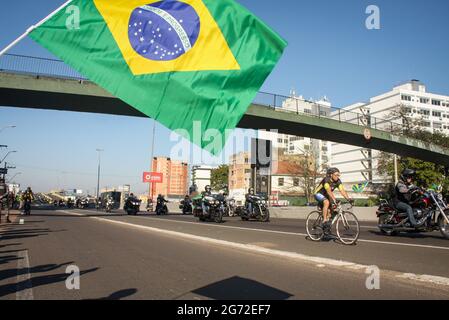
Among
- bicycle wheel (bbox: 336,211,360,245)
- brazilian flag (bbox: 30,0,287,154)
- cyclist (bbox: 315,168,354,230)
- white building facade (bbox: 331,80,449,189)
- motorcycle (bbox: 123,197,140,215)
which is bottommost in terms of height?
motorcycle (bbox: 123,197,140,215)

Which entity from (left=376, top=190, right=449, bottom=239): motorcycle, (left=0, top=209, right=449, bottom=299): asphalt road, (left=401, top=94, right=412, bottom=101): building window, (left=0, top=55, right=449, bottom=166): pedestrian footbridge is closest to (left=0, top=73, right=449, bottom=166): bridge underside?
(left=0, top=55, right=449, bottom=166): pedestrian footbridge

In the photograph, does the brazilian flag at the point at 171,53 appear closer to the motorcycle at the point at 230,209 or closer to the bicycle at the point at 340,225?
the bicycle at the point at 340,225

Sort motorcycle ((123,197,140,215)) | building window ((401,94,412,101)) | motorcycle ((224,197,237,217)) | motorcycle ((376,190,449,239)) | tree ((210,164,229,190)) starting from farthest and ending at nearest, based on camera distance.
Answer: tree ((210,164,229,190)) < building window ((401,94,412,101)) < motorcycle ((123,197,140,215)) < motorcycle ((224,197,237,217)) < motorcycle ((376,190,449,239))

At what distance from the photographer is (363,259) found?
634cm

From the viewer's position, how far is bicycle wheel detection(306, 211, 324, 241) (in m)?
9.23

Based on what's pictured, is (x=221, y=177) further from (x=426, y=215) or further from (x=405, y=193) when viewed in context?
(x=426, y=215)

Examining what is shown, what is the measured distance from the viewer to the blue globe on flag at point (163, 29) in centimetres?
499

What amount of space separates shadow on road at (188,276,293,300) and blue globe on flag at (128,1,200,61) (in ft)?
9.90

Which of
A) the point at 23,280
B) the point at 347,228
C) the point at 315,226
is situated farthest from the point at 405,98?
the point at 23,280

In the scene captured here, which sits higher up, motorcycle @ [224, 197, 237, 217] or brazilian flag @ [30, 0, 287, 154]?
brazilian flag @ [30, 0, 287, 154]

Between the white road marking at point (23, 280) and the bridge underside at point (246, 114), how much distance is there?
75.2 feet

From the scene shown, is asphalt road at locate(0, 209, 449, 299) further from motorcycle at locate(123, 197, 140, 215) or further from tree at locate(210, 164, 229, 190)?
tree at locate(210, 164, 229, 190)

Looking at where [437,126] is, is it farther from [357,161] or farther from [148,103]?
[148,103]

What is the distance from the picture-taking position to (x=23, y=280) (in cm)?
507
